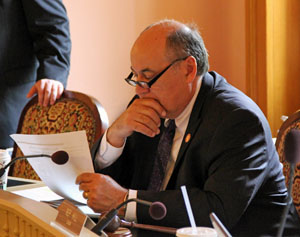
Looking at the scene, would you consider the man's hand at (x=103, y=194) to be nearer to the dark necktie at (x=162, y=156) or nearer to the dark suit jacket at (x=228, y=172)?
the dark suit jacket at (x=228, y=172)

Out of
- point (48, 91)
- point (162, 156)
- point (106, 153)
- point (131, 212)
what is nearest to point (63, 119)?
point (48, 91)

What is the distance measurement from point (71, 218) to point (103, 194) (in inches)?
22.8

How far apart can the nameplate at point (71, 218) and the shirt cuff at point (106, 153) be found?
34.9 inches

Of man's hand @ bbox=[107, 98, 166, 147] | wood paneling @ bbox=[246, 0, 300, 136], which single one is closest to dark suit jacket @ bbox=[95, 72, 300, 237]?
man's hand @ bbox=[107, 98, 166, 147]

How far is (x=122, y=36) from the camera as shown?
4.26 m

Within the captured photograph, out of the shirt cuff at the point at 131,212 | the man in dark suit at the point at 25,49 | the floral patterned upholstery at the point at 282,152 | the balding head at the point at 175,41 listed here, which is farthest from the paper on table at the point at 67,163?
the man in dark suit at the point at 25,49

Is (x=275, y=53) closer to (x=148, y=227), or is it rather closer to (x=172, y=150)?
(x=172, y=150)

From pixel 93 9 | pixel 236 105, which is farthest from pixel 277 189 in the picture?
pixel 93 9

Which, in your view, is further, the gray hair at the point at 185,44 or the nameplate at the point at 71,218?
the gray hair at the point at 185,44

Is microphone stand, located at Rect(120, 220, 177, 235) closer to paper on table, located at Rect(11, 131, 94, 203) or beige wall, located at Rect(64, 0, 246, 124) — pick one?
paper on table, located at Rect(11, 131, 94, 203)

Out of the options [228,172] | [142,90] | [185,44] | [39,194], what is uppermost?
[185,44]

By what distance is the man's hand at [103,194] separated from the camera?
62.6 inches

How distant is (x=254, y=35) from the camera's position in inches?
153

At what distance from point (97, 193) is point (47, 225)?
57 centimetres
